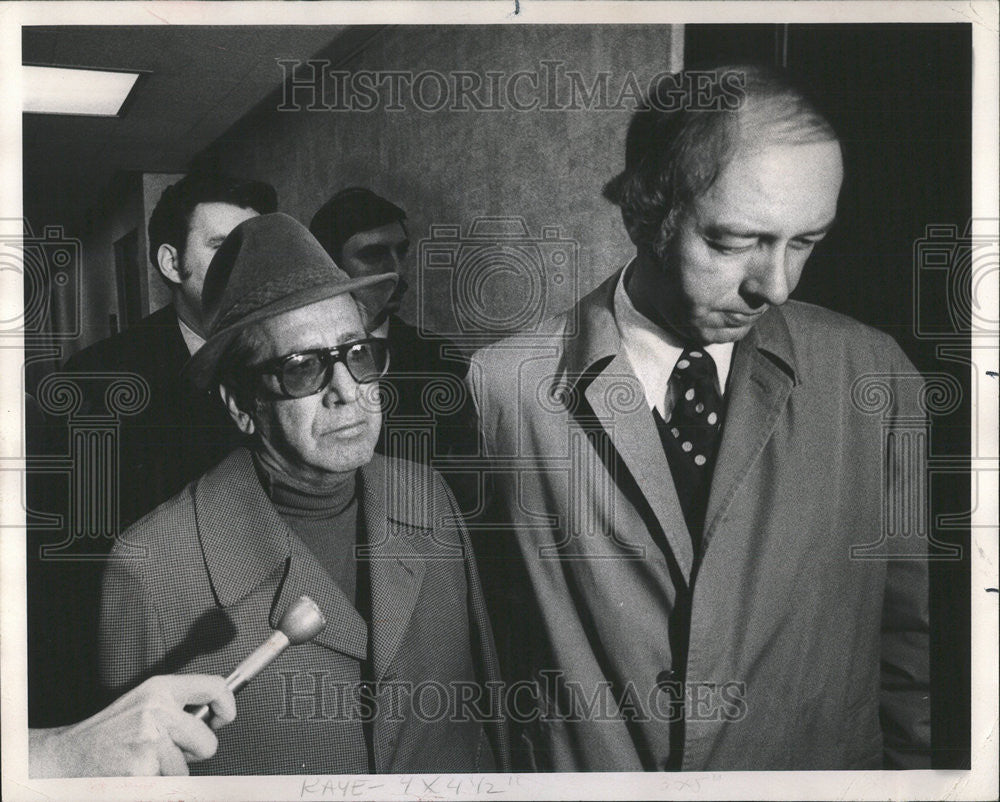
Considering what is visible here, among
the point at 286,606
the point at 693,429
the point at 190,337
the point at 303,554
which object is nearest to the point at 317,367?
the point at 190,337

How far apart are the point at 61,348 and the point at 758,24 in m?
1.86

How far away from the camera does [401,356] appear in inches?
96.4

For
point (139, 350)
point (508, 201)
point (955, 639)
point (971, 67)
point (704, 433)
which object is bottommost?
point (955, 639)

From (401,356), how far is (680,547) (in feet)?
2.62

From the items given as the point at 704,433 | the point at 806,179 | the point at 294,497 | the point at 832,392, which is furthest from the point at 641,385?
the point at 294,497

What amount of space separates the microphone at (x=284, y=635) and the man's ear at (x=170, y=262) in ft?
2.71

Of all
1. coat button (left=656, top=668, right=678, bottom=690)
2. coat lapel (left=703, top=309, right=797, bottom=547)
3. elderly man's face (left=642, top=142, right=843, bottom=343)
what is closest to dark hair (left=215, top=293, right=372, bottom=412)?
elderly man's face (left=642, top=142, right=843, bottom=343)

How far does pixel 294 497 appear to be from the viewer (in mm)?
2443

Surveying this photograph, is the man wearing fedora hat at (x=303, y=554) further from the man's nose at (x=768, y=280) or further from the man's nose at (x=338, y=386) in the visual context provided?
the man's nose at (x=768, y=280)

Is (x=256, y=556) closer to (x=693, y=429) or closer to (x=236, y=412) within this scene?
(x=236, y=412)

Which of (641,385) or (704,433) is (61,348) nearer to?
(641,385)

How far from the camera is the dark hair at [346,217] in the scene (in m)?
2.44

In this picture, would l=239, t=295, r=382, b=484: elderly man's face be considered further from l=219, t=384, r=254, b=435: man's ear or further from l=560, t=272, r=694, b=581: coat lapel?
l=560, t=272, r=694, b=581: coat lapel

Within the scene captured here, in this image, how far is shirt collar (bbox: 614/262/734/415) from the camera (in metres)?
2.46
